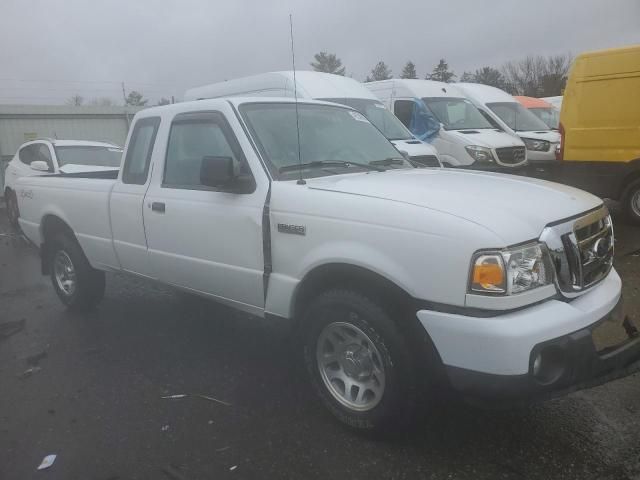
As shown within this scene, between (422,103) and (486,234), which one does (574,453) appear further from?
(422,103)

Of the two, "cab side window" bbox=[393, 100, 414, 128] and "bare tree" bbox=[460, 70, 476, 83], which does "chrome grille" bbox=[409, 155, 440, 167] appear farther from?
"bare tree" bbox=[460, 70, 476, 83]

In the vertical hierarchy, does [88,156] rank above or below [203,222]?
above

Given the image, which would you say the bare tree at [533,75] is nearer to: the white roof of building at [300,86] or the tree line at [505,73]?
the tree line at [505,73]

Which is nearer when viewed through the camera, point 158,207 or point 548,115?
point 158,207

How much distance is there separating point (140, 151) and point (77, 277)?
160 cm

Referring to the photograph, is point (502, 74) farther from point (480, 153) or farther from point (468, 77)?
point (480, 153)

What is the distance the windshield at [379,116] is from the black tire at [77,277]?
5088 mm

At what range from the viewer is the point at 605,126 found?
7.98m

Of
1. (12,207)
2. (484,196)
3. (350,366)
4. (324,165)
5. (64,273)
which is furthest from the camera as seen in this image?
(12,207)

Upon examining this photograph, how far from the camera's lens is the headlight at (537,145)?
38.6 ft

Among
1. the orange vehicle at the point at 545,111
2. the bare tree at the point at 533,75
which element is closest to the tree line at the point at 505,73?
the bare tree at the point at 533,75

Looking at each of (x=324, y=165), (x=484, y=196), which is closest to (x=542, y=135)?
(x=324, y=165)

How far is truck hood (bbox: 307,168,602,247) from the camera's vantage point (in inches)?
97.4

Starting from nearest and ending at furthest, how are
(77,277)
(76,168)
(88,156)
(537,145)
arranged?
(77,277) < (76,168) < (88,156) < (537,145)
